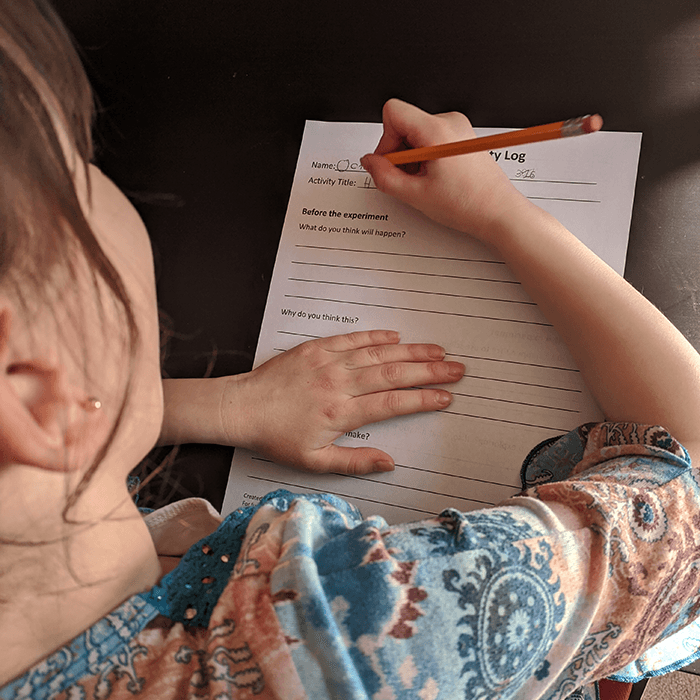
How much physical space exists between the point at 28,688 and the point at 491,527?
0.24 metres

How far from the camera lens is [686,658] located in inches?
16.1

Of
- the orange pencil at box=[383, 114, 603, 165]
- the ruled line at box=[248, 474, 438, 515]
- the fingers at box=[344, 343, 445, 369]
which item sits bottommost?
the ruled line at box=[248, 474, 438, 515]

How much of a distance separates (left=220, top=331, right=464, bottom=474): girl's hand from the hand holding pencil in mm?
116

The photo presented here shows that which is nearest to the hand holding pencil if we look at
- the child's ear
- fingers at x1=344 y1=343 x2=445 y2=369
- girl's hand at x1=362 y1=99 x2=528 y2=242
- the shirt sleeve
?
girl's hand at x1=362 y1=99 x2=528 y2=242

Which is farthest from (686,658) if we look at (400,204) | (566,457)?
(400,204)

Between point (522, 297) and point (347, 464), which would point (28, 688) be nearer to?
point (347, 464)

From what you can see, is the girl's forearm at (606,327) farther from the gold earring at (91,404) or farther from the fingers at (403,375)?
the gold earring at (91,404)

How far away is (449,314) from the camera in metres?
0.48

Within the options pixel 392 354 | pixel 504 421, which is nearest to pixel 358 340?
pixel 392 354

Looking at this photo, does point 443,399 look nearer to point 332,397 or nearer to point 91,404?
point 332,397

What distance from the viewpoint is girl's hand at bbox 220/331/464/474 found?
0.47m

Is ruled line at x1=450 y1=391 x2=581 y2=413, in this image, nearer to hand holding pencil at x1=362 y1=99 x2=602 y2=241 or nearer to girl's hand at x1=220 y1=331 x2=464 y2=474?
girl's hand at x1=220 y1=331 x2=464 y2=474

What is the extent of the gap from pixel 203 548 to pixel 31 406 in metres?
0.16

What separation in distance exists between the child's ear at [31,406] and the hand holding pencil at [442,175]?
1.11 feet
